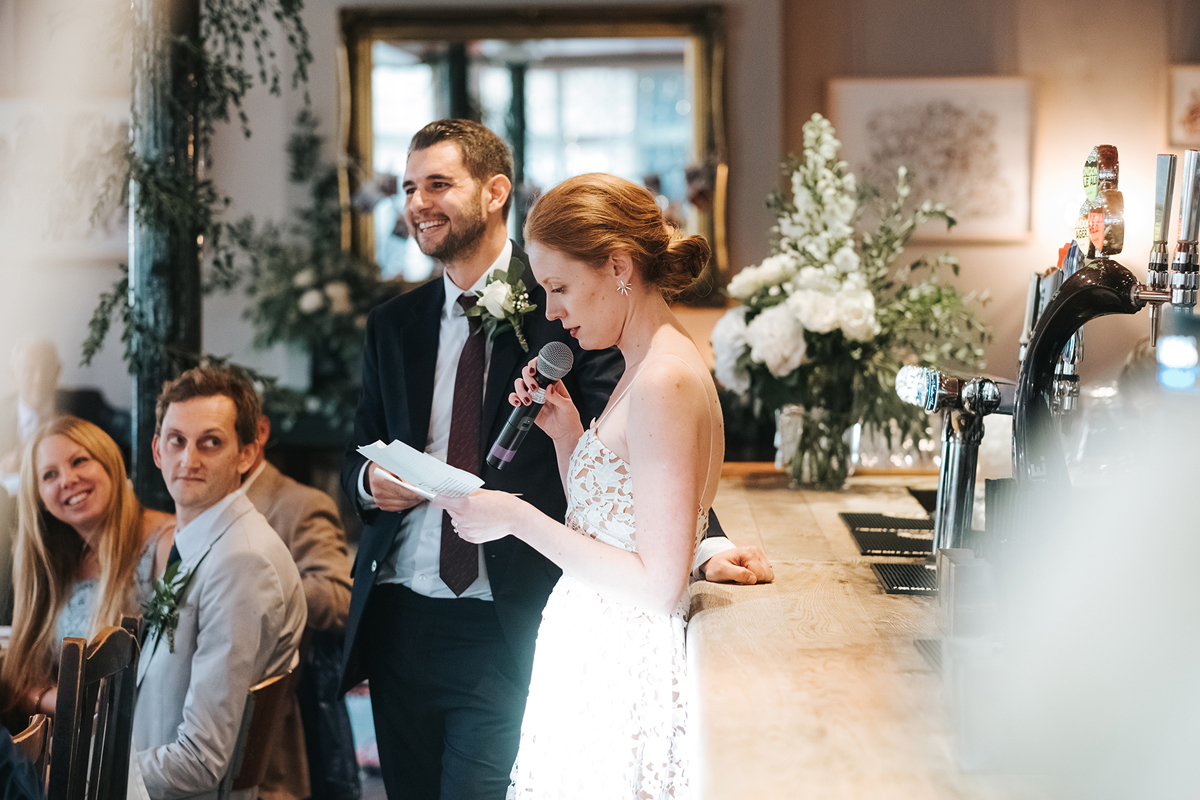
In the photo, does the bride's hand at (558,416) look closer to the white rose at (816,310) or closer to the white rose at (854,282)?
the white rose at (816,310)

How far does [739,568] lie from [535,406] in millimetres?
405

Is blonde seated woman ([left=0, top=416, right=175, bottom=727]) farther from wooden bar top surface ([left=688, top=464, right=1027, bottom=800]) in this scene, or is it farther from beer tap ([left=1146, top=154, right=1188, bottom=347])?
beer tap ([left=1146, top=154, right=1188, bottom=347])

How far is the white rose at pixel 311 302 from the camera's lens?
15.0 feet

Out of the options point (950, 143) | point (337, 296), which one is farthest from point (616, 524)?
point (950, 143)

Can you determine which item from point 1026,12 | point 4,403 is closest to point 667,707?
point 4,403

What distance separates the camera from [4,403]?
352cm

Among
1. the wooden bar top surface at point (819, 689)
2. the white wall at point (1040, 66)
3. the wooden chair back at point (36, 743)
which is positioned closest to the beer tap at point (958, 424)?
the wooden bar top surface at point (819, 689)

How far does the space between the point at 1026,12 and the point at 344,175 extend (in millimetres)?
3253

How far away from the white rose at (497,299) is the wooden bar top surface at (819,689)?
619mm

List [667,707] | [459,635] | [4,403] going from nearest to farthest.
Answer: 1. [667,707]
2. [459,635]
3. [4,403]

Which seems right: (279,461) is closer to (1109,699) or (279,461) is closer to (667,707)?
(667,707)

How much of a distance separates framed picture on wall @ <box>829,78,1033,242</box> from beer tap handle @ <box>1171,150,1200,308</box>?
11.8 ft

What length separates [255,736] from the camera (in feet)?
6.58

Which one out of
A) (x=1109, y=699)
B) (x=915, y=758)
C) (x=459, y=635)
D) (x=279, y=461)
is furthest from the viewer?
(x=279, y=461)
